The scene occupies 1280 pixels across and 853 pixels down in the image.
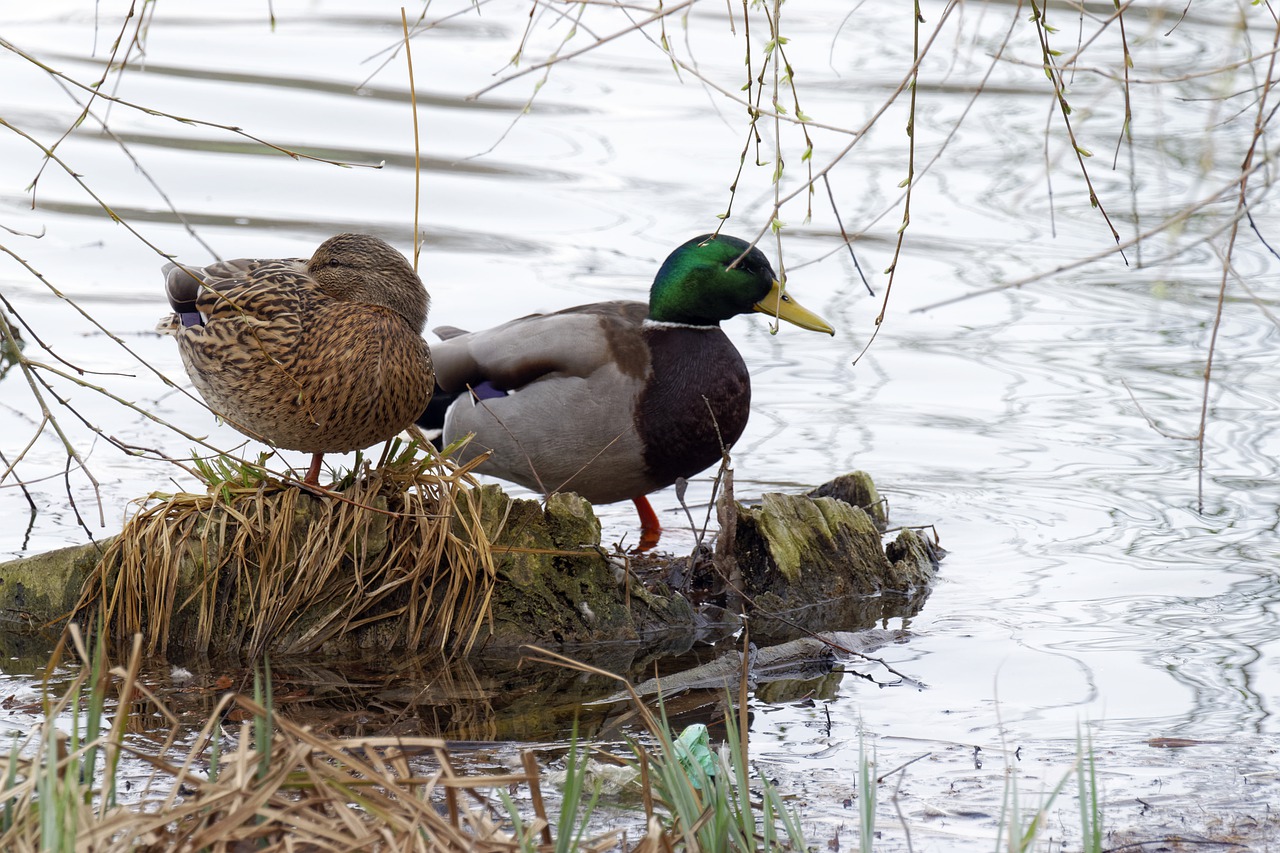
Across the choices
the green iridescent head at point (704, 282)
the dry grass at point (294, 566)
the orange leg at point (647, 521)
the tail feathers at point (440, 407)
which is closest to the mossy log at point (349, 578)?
the dry grass at point (294, 566)

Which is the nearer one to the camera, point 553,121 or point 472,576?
point 472,576

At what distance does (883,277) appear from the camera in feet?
26.7

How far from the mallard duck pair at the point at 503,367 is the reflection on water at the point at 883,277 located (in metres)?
0.44

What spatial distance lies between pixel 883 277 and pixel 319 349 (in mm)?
4667

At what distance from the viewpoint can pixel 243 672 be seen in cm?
415

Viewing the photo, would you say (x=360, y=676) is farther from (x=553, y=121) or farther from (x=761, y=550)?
(x=553, y=121)

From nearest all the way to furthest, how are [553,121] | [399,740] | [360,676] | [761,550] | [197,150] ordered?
[399,740] < [360,676] < [761,550] < [197,150] < [553,121]

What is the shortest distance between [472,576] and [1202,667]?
2009 mm

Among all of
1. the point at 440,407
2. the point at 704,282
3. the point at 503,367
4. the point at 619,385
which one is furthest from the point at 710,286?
the point at 440,407

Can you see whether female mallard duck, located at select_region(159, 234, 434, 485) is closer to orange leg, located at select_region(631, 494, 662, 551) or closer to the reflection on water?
the reflection on water

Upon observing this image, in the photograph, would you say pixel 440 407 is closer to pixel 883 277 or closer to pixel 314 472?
pixel 314 472

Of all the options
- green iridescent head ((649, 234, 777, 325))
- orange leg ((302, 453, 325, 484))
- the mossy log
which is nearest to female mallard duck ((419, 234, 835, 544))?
green iridescent head ((649, 234, 777, 325))

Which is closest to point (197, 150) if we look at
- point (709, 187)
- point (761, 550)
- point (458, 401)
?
point (709, 187)

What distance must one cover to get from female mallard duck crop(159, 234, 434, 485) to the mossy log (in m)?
0.21
